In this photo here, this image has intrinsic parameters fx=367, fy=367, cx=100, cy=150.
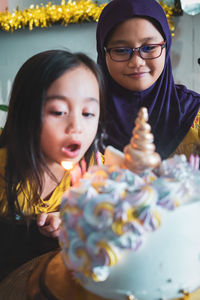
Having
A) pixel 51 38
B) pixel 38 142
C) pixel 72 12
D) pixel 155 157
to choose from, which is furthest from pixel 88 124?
pixel 51 38

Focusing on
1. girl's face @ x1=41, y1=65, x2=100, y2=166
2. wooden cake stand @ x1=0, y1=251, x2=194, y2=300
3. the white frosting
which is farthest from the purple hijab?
the white frosting

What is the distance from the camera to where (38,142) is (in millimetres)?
1143

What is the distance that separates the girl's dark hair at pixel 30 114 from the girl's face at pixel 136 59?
22 centimetres

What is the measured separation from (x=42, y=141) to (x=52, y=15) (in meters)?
1.83

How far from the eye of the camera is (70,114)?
41.8 inches

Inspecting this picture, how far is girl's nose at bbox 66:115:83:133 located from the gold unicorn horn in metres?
0.26

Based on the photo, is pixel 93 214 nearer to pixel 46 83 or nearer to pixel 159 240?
pixel 159 240

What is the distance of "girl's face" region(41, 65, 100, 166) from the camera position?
3.47 feet

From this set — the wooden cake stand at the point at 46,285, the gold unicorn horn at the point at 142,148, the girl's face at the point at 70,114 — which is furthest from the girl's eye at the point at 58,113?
the wooden cake stand at the point at 46,285

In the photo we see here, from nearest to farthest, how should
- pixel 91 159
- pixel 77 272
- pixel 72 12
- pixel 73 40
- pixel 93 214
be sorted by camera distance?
pixel 93 214 < pixel 77 272 < pixel 91 159 < pixel 72 12 < pixel 73 40

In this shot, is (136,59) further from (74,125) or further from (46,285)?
(46,285)

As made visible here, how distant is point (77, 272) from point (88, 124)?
461 mm

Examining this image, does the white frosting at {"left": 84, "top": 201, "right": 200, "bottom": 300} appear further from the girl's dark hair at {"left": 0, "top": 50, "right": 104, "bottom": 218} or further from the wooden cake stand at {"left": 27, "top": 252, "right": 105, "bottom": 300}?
the girl's dark hair at {"left": 0, "top": 50, "right": 104, "bottom": 218}

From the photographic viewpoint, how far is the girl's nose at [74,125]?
1054mm
